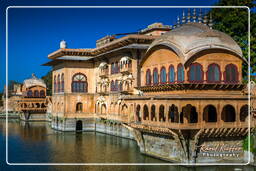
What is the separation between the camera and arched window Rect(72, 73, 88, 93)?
56531 millimetres

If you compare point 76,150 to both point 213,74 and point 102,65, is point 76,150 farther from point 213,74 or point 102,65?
point 102,65

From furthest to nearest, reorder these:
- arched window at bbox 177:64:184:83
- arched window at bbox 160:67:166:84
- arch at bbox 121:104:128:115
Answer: arch at bbox 121:104:128:115 < arched window at bbox 160:67:166:84 < arched window at bbox 177:64:184:83

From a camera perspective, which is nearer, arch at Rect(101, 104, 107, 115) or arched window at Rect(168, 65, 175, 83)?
arched window at Rect(168, 65, 175, 83)

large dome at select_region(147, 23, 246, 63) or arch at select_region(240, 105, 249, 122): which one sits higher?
large dome at select_region(147, 23, 246, 63)

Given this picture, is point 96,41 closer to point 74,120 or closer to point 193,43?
point 74,120

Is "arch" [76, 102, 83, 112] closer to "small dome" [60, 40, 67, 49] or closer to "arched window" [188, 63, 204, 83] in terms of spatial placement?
"small dome" [60, 40, 67, 49]

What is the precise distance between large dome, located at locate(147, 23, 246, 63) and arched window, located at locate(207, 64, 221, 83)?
1583 millimetres

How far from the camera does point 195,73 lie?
29922 millimetres

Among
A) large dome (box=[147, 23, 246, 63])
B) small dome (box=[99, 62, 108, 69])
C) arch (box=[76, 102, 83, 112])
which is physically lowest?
arch (box=[76, 102, 83, 112])

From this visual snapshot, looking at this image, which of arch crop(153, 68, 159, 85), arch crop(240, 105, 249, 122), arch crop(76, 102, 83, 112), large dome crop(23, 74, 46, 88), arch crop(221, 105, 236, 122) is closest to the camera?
arch crop(240, 105, 249, 122)

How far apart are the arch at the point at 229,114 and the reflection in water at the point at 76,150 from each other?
4728 millimetres

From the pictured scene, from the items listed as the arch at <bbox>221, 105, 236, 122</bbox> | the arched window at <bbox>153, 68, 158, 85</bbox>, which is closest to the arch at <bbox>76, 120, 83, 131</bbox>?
the arched window at <bbox>153, 68, 158, 85</bbox>

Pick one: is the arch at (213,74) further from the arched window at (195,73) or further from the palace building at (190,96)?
the arched window at (195,73)

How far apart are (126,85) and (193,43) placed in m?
17.5
